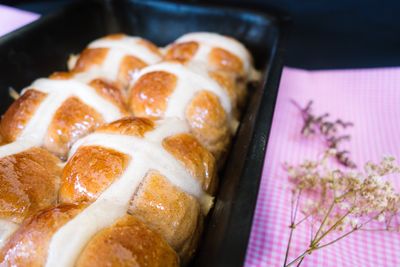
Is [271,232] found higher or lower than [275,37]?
lower

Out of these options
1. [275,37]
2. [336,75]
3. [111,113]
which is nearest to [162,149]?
[111,113]

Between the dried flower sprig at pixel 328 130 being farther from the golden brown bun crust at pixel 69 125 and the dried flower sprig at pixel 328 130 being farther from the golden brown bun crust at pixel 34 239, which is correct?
the golden brown bun crust at pixel 34 239

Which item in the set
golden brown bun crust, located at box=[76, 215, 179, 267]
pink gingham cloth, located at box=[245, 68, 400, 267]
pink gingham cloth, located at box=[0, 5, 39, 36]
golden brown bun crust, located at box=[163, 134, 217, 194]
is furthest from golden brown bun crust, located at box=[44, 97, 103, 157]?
pink gingham cloth, located at box=[0, 5, 39, 36]

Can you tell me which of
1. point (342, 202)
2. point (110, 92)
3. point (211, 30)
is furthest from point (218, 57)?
point (342, 202)

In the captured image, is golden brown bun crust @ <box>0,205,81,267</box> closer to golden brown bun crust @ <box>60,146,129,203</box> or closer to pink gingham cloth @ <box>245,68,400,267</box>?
golden brown bun crust @ <box>60,146,129,203</box>

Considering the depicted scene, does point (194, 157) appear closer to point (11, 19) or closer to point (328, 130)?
point (328, 130)

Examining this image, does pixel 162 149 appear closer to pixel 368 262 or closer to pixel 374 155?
pixel 368 262

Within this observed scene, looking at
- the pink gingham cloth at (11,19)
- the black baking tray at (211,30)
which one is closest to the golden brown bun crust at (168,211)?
the black baking tray at (211,30)
